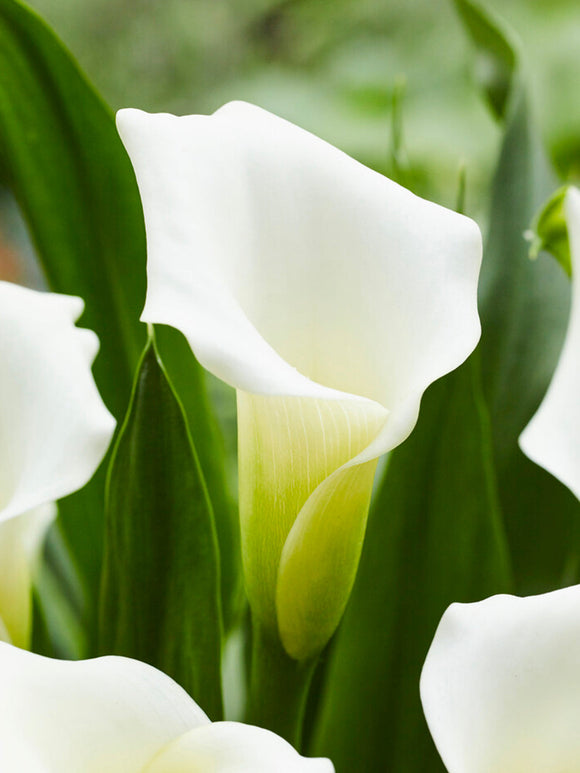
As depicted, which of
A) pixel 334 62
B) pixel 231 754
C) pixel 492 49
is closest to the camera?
pixel 231 754

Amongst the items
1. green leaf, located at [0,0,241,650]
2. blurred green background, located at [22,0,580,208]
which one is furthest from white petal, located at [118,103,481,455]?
blurred green background, located at [22,0,580,208]

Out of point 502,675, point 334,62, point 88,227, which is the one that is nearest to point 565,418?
point 502,675

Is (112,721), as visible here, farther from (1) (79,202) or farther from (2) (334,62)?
(2) (334,62)

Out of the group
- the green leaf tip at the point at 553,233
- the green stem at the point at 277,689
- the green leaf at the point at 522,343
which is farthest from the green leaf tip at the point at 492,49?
the green stem at the point at 277,689

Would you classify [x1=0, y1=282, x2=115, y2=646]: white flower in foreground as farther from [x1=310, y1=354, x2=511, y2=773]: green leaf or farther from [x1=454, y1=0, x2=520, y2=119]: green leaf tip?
[x1=454, y1=0, x2=520, y2=119]: green leaf tip

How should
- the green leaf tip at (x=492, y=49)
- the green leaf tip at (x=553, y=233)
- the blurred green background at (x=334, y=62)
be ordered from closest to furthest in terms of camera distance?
the green leaf tip at (x=553, y=233)
the green leaf tip at (x=492, y=49)
the blurred green background at (x=334, y=62)

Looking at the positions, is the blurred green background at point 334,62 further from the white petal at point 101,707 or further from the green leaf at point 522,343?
the white petal at point 101,707
